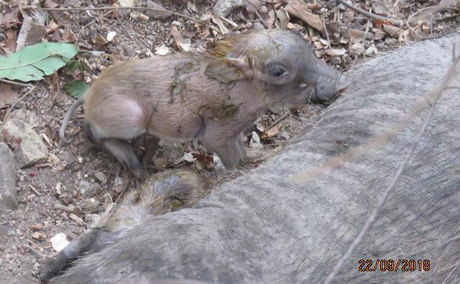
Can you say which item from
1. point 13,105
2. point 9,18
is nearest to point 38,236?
point 13,105

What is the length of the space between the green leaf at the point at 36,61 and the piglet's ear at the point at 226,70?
81 centimetres

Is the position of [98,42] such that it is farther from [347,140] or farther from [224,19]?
[347,140]

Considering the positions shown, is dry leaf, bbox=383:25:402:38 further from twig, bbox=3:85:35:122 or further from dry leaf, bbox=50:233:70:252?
dry leaf, bbox=50:233:70:252

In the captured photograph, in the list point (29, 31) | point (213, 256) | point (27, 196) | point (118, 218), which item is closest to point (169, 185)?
point (118, 218)

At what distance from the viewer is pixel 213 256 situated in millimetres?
2035

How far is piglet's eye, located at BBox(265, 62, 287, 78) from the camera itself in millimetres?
3277

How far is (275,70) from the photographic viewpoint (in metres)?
3.29

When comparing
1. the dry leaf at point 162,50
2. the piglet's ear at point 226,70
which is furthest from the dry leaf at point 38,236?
the dry leaf at point 162,50

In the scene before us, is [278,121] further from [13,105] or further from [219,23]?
[13,105]

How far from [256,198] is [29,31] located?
1.99m

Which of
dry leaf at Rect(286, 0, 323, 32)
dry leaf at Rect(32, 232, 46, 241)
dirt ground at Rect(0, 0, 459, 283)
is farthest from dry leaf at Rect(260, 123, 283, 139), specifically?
dry leaf at Rect(32, 232, 46, 241)

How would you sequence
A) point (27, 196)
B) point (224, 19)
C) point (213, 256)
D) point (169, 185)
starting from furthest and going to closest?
point (224, 19) → point (27, 196) → point (169, 185) → point (213, 256)

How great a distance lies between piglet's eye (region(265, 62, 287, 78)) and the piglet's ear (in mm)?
107

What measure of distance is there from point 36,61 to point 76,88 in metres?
0.24
